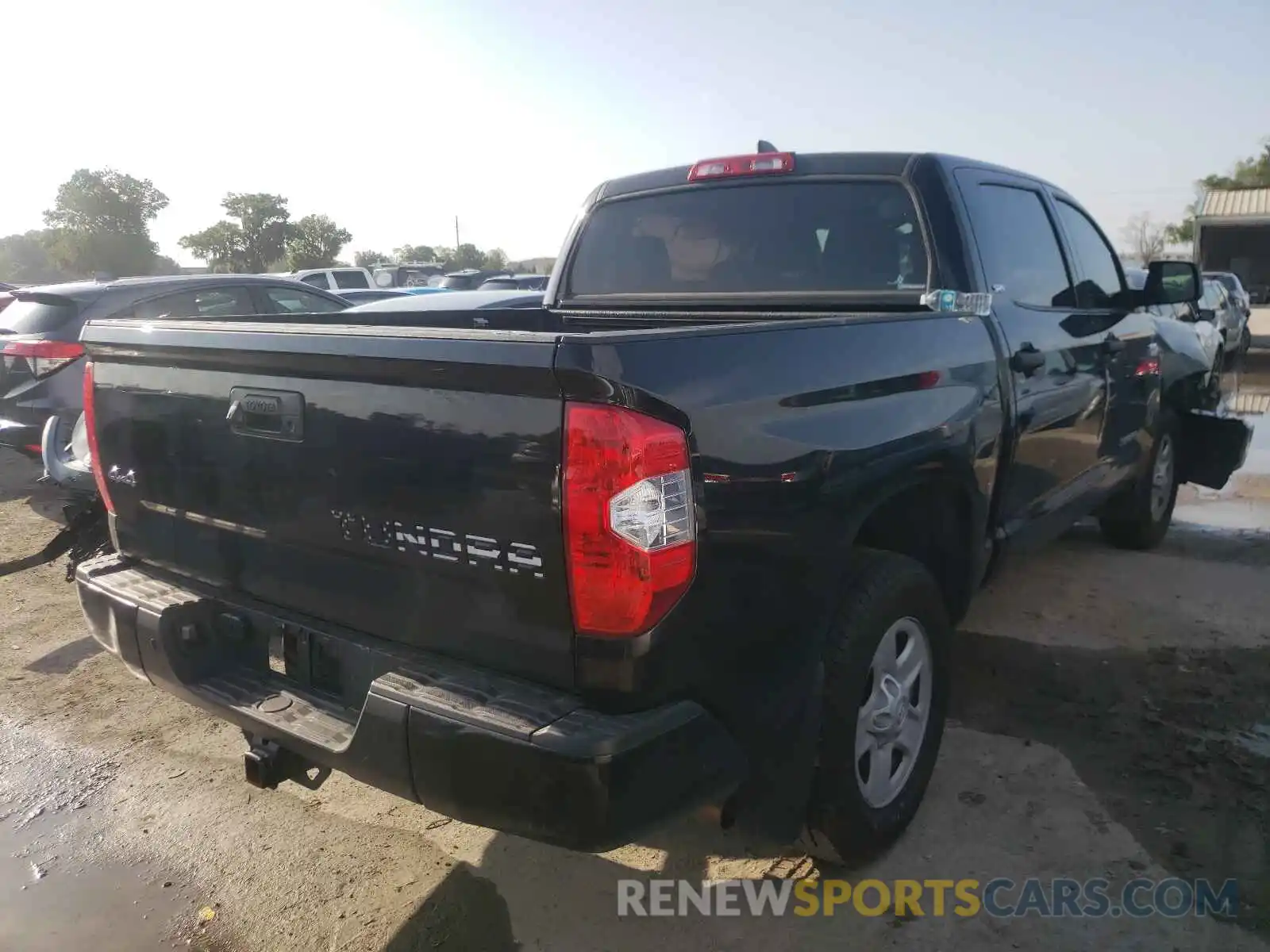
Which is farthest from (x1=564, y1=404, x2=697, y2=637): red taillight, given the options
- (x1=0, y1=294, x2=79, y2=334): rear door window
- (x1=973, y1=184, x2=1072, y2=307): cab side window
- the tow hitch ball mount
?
(x1=0, y1=294, x2=79, y2=334): rear door window

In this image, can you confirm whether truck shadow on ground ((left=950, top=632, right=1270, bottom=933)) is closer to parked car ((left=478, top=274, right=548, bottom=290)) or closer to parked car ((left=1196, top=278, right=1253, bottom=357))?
parked car ((left=1196, top=278, right=1253, bottom=357))

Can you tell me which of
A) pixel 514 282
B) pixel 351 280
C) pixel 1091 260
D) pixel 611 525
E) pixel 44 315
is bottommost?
pixel 351 280

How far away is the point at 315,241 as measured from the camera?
55781mm

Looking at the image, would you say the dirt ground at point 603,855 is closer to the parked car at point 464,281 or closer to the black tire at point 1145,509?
the black tire at point 1145,509

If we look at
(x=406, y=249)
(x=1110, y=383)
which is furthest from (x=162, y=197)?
(x=1110, y=383)

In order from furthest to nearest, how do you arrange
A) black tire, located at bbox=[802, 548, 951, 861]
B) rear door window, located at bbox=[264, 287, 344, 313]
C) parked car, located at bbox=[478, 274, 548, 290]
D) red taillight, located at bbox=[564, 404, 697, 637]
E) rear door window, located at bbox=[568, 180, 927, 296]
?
parked car, located at bbox=[478, 274, 548, 290], rear door window, located at bbox=[264, 287, 344, 313], rear door window, located at bbox=[568, 180, 927, 296], black tire, located at bbox=[802, 548, 951, 861], red taillight, located at bbox=[564, 404, 697, 637]

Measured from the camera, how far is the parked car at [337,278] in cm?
2062

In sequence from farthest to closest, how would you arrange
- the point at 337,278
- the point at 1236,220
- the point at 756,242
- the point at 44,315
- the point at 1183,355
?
1. the point at 1236,220
2. the point at 337,278
3. the point at 44,315
4. the point at 1183,355
5. the point at 756,242

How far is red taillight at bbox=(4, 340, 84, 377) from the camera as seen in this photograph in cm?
659

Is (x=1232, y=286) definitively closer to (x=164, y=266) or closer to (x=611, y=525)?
(x=611, y=525)

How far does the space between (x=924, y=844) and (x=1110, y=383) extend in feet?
8.03

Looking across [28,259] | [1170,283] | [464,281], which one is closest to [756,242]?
[1170,283]

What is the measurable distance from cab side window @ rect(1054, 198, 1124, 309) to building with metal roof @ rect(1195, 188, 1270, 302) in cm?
2610

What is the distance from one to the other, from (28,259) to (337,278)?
64.7 meters
